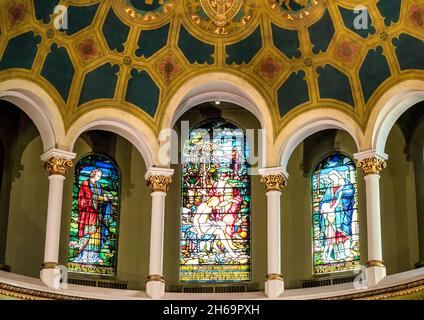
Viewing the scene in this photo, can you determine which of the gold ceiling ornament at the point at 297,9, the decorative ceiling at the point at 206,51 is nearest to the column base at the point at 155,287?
the decorative ceiling at the point at 206,51

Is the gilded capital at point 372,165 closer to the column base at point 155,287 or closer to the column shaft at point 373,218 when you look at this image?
the column shaft at point 373,218

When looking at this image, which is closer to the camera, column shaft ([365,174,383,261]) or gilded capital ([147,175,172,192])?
column shaft ([365,174,383,261])

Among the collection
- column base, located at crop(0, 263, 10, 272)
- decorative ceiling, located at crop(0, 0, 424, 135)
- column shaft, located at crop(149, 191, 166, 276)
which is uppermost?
decorative ceiling, located at crop(0, 0, 424, 135)

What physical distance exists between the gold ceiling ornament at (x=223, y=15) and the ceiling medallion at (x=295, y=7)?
0.51 metres

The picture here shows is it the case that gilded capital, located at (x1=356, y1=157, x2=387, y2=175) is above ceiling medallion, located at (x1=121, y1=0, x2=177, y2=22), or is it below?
below

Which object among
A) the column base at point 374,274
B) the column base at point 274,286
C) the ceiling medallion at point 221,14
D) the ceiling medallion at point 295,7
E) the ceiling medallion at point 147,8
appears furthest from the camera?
the ceiling medallion at point 221,14

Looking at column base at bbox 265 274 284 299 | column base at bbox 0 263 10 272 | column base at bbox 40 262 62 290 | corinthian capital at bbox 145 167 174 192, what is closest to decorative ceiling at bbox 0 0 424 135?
corinthian capital at bbox 145 167 174 192

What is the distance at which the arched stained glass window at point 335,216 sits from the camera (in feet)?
92.3

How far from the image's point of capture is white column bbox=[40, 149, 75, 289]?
86.8ft

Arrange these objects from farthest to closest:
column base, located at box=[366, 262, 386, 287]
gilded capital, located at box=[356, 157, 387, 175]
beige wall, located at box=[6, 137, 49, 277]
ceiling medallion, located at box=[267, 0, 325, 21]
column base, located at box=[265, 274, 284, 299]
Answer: beige wall, located at box=[6, 137, 49, 277], ceiling medallion, located at box=[267, 0, 325, 21], gilded capital, located at box=[356, 157, 387, 175], column base, located at box=[265, 274, 284, 299], column base, located at box=[366, 262, 386, 287]

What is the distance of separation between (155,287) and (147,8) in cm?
649

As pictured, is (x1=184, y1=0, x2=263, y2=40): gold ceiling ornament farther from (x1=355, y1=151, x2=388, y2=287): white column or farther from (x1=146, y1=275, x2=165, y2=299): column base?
(x1=146, y1=275, x2=165, y2=299): column base

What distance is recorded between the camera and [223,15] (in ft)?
91.2
